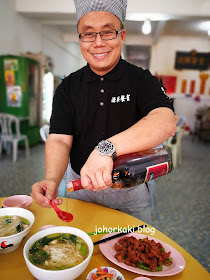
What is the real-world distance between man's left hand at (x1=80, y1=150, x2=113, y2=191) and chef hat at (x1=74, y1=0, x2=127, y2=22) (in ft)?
2.26

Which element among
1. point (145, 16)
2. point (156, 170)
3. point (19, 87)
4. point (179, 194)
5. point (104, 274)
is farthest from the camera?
point (145, 16)

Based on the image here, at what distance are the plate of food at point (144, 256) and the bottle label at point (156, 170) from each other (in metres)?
0.24

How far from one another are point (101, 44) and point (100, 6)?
6.3 inches

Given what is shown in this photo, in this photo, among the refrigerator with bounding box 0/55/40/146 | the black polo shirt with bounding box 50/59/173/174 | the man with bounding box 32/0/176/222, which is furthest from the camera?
the refrigerator with bounding box 0/55/40/146

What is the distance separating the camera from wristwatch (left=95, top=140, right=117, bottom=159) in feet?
2.70

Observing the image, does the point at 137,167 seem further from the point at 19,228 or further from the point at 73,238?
the point at 19,228

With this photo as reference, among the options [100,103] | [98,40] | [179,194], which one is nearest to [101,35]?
[98,40]

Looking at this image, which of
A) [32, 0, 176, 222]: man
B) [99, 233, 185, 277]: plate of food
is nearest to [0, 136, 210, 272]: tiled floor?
[32, 0, 176, 222]: man

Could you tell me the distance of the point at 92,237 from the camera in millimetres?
963

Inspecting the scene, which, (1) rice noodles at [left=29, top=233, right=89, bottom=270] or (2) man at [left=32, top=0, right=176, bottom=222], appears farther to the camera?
(2) man at [left=32, top=0, right=176, bottom=222]

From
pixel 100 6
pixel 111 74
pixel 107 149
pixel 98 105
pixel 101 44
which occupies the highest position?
pixel 100 6

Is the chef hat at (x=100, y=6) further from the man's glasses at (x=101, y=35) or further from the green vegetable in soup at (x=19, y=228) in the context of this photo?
the green vegetable in soup at (x=19, y=228)

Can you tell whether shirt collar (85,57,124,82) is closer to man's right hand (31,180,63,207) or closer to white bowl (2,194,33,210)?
man's right hand (31,180,63,207)

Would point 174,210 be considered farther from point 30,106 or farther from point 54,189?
point 30,106
